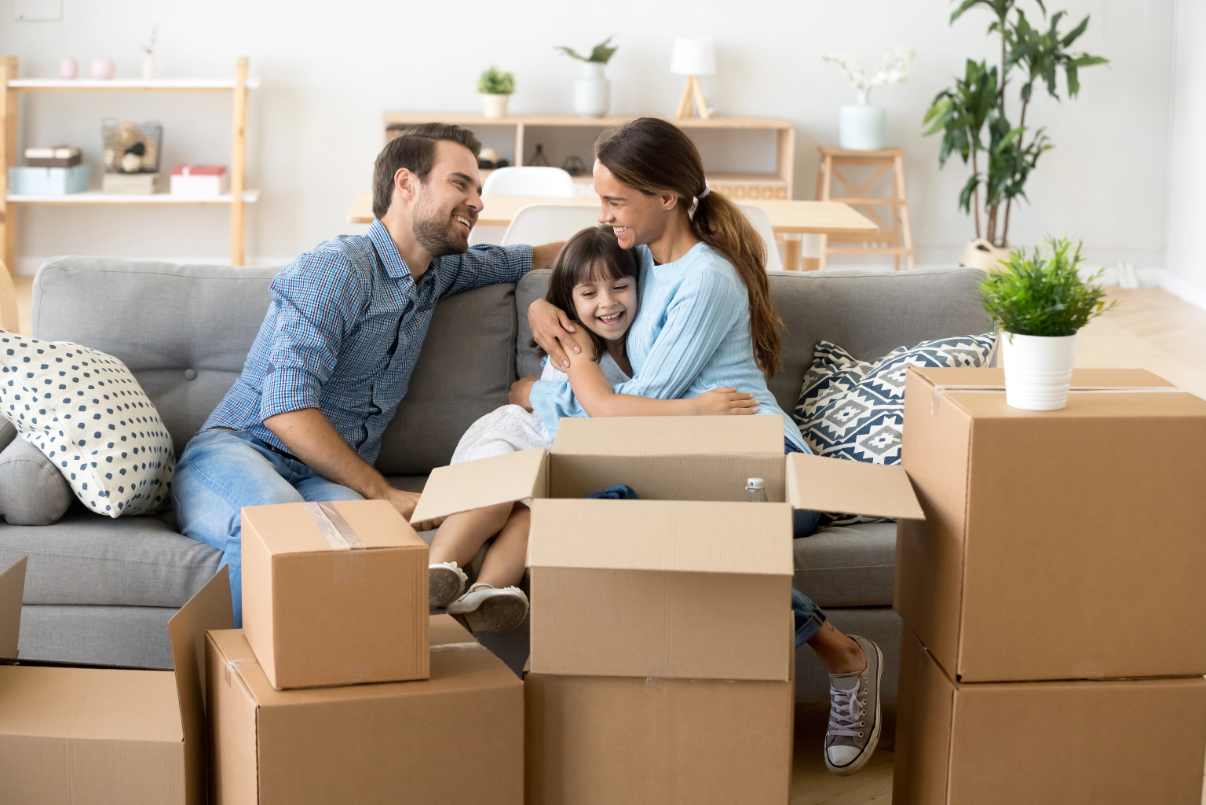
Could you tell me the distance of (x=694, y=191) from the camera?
1.99m

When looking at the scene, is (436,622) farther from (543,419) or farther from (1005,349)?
(1005,349)

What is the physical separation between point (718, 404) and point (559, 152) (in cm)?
424

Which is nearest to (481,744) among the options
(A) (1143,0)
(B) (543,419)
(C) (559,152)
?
(B) (543,419)

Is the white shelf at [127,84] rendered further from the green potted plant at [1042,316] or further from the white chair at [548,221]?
the green potted plant at [1042,316]

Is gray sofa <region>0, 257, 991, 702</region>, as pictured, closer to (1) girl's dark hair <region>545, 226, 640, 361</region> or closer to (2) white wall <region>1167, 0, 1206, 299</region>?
(1) girl's dark hair <region>545, 226, 640, 361</region>

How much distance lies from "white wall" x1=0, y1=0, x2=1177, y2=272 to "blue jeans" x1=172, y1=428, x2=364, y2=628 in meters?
3.93

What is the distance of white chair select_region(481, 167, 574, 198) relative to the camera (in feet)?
13.1

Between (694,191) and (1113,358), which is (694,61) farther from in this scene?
(694,191)

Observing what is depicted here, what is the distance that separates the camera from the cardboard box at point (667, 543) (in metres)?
1.18

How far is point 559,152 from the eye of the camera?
19.3 ft

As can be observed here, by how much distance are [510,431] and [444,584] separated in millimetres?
493

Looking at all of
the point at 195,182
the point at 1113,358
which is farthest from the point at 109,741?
the point at 195,182

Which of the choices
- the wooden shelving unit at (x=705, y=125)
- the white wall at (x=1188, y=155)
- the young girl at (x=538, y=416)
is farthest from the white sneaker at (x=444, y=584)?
the white wall at (x=1188, y=155)

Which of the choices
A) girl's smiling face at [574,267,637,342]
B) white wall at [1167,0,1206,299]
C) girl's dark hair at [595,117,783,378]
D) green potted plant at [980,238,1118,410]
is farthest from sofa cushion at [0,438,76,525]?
white wall at [1167,0,1206,299]
